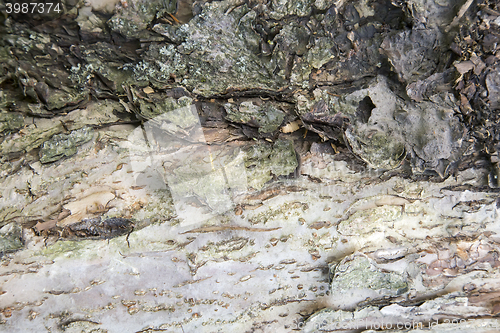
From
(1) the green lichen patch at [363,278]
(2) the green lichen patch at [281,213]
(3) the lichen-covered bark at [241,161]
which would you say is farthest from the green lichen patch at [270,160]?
(1) the green lichen patch at [363,278]

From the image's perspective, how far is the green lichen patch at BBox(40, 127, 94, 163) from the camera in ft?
4.13

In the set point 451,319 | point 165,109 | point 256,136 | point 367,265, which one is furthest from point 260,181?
point 451,319

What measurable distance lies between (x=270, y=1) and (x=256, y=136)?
52 centimetres

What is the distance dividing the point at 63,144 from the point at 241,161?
750 mm

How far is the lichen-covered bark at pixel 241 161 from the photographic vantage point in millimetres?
1089

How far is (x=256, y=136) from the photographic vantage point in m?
1.33

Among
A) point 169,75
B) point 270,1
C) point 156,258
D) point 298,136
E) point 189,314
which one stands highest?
point 270,1

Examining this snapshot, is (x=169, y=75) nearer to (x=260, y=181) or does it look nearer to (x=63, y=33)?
(x=63, y=33)

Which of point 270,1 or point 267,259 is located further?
point 267,259

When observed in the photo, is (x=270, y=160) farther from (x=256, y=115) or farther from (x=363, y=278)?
(x=363, y=278)

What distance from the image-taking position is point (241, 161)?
1297 mm

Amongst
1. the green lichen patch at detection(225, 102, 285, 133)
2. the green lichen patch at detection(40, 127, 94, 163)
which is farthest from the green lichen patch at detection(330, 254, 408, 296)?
the green lichen patch at detection(40, 127, 94, 163)

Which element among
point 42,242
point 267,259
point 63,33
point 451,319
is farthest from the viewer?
point 451,319

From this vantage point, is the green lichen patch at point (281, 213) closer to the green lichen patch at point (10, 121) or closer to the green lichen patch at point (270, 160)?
the green lichen patch at point (270, 160)
